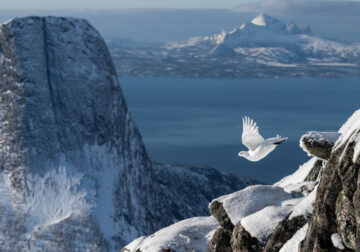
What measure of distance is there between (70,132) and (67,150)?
14.3 feet

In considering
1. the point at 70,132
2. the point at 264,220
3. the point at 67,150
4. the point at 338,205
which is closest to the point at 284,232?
the point at 264,220

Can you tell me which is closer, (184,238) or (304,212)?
(304,212)

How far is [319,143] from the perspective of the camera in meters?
19.2

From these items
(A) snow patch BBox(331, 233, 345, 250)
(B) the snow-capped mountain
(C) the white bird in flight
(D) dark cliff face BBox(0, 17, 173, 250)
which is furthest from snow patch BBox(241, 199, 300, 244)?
(D) dark cliff face BBox(0, 17, 173, 250)

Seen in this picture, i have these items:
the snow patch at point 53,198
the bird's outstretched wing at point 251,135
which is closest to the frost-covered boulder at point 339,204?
the bird's outstretched wing at point 251,135

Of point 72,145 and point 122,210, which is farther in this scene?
point 72,145

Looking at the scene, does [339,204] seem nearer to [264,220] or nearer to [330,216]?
[330,216]

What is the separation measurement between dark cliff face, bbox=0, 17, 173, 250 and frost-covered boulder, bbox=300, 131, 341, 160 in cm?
6994

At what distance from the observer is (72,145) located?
329ft

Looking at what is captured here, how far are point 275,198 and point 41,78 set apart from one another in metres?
90.1

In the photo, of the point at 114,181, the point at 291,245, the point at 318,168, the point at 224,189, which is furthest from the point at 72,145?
the point at 291,245

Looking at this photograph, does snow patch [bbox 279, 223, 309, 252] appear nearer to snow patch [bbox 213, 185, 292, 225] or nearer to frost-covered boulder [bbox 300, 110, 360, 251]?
frost-covered boulder [bbox 300, 110, 360, 251]

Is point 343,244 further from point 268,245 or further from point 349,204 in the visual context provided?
point 268,245

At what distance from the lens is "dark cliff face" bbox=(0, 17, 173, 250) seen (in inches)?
3595
